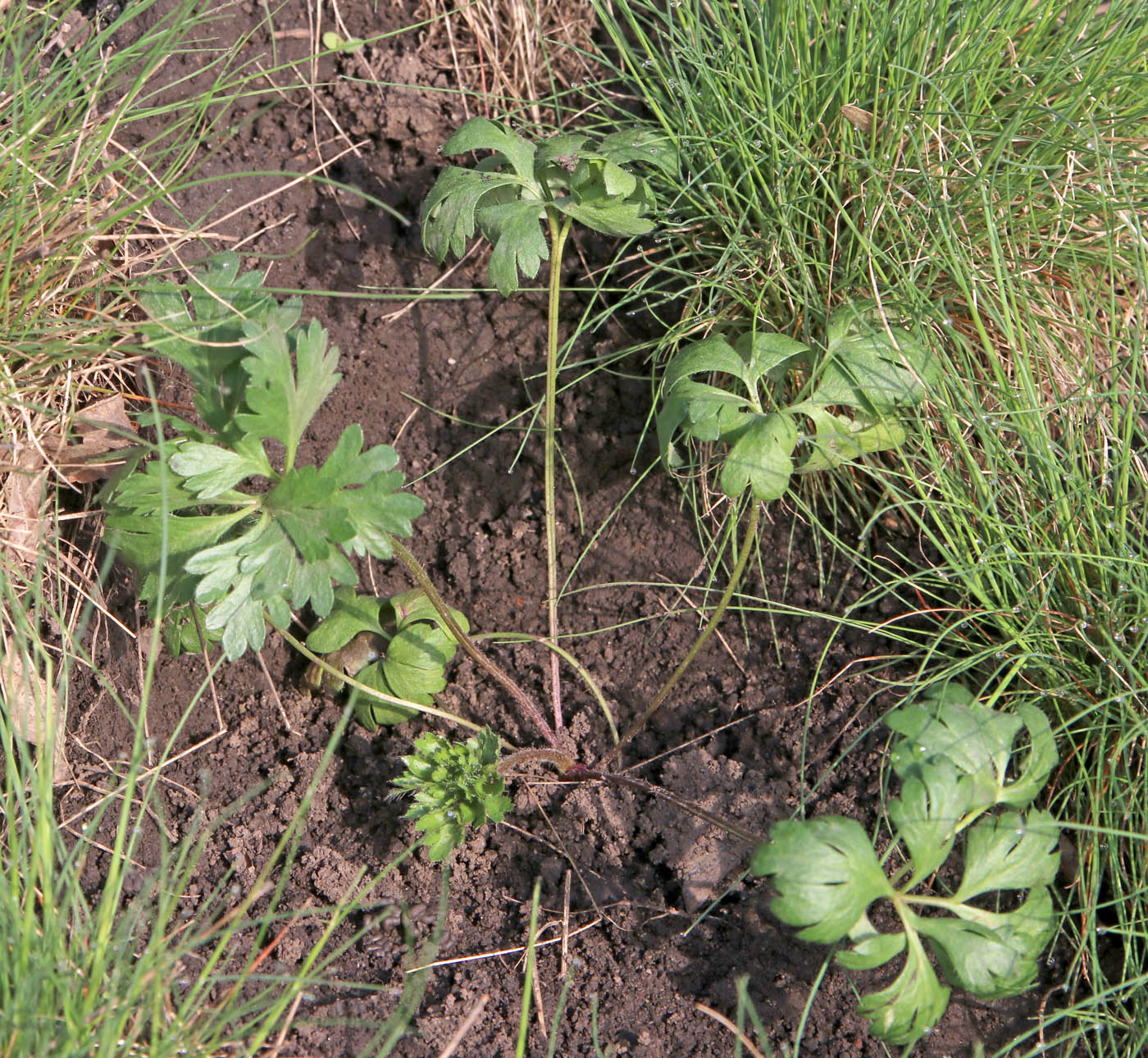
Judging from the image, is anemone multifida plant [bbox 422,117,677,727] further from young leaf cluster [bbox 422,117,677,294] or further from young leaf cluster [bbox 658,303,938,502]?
young leaf cluster [bbox 658,303,938,502]

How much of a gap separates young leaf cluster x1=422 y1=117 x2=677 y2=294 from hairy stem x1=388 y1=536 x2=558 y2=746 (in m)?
0.58

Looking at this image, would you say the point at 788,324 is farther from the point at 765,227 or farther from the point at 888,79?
the point at 888,79

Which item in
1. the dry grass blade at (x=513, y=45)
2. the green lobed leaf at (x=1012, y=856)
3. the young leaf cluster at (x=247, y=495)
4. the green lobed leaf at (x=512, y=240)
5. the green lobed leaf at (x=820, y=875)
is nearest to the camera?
the green lobed leaf at (x=820, y=875)

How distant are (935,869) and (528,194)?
4.81 feet

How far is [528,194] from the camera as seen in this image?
2.13m

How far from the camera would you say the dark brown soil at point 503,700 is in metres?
1.94

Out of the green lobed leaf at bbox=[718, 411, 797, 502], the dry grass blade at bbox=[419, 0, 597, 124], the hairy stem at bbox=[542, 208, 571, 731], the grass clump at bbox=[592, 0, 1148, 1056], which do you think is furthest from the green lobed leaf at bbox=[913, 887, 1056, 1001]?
the dry grass blade at bbox=[419, 0, 597, 124]

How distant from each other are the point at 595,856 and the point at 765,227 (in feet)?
4.52

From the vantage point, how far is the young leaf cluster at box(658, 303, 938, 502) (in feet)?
6.06

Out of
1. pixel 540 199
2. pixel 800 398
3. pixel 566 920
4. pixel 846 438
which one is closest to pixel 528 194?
pixel 540 199

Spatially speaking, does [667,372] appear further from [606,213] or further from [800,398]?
[606,213]

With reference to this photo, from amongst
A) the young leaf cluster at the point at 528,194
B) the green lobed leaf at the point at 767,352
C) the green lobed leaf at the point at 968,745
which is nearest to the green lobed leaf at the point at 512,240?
the young leaf cluster at the point at 528,194

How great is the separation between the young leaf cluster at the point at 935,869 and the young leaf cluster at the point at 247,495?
0.86 m

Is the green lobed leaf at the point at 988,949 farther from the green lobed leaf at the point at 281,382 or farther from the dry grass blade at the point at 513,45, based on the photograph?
the dry grass blade at the point at 513,45
